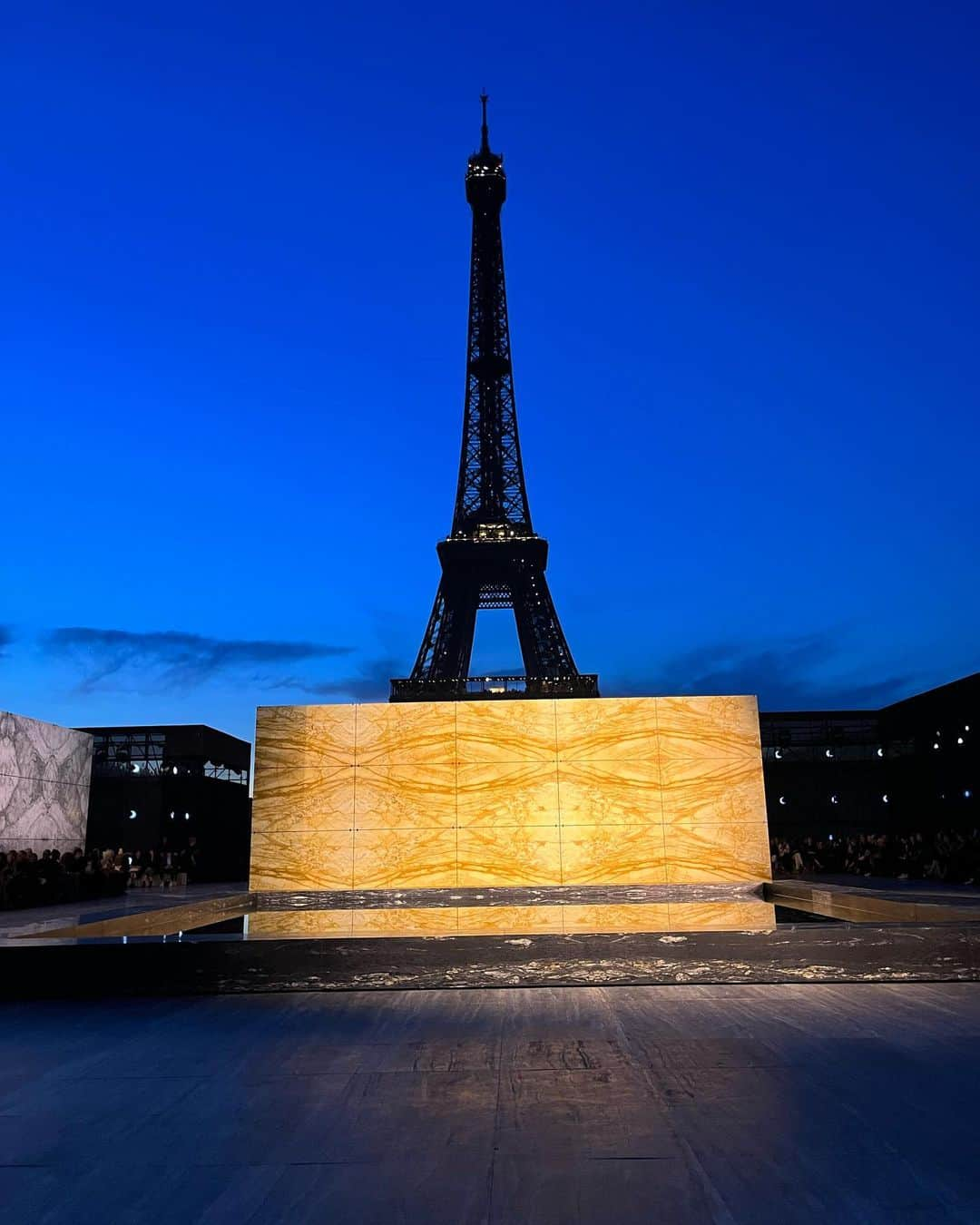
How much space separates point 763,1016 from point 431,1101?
272 centimetres

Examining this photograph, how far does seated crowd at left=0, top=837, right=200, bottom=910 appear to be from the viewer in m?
14.9

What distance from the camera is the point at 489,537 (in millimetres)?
43344

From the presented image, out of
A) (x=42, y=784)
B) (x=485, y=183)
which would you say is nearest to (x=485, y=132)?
(x=485, y=183)

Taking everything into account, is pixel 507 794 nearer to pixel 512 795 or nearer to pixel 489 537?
pixel 512 795

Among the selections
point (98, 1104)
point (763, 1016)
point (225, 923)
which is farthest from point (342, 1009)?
point (225, 923)

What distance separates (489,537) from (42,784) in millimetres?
25437

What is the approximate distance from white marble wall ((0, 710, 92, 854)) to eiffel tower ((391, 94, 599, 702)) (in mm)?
12487

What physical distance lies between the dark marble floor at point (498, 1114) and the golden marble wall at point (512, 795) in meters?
10.7

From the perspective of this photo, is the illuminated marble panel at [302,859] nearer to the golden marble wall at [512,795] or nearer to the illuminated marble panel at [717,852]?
the golden marble wall at [512,795]

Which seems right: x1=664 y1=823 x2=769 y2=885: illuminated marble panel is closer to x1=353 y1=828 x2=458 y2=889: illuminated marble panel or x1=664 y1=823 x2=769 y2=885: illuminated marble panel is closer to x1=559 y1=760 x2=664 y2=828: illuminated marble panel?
x1=559 y1=760 x2=664 y2=828: illuminated marble panel

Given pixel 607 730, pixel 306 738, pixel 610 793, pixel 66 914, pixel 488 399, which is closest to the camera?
pixel 66 914

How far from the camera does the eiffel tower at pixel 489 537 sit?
128ft

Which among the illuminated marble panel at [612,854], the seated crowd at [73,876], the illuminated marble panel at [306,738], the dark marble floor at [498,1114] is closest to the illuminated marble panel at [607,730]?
the illuminated marble panel at [612,854]

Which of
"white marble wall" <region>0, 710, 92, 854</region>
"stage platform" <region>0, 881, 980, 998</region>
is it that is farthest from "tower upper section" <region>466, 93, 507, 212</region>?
"stage platform" <region>0, 881, 980, 998</region>
